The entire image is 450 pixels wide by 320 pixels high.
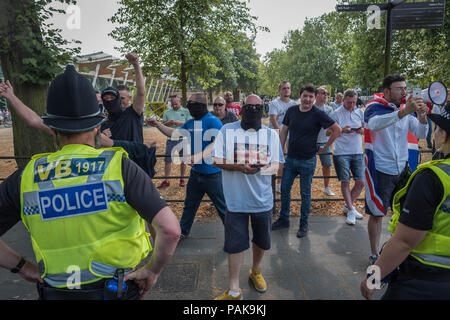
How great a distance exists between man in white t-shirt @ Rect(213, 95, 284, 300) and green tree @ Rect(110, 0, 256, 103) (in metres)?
7.70

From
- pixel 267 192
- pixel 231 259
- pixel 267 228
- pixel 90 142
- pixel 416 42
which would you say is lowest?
pixel 231 259

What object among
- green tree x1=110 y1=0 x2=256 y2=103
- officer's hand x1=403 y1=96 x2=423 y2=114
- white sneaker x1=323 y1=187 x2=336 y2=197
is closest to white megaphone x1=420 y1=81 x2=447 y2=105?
officer's hand x1=403 y1=96 x2=423 y2=114

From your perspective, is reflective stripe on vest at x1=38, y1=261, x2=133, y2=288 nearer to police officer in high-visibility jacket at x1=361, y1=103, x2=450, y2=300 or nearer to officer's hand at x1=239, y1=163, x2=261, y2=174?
police officer in high-visibility jacket at x1=361, y1=103, x2=450, y2=300

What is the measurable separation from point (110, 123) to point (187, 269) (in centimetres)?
194

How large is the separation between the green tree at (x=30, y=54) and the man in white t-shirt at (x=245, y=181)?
12.7 ft

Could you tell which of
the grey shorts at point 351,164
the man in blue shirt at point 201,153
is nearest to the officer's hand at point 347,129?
the grey shorts at point 351,164

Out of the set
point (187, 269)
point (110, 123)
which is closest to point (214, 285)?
point (187, 269)

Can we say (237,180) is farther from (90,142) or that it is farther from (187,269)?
(90,142)

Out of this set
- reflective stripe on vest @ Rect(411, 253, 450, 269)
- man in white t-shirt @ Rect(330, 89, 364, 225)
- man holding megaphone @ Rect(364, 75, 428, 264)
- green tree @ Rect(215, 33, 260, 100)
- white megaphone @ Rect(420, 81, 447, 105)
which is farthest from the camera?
green tree @ Rect(215, 33, 260, 100)

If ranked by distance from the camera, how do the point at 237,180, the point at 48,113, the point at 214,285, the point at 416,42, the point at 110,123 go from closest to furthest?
the point at 48,113 → the point at 237,180 → the point at 214,285 → the point at 110,123 → the point at 416,42

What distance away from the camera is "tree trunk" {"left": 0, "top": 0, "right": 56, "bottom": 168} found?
4.79 metres

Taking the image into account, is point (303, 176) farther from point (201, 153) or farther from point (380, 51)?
point (380, 51)

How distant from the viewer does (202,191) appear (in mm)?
4129

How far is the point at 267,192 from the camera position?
3.01 metres
